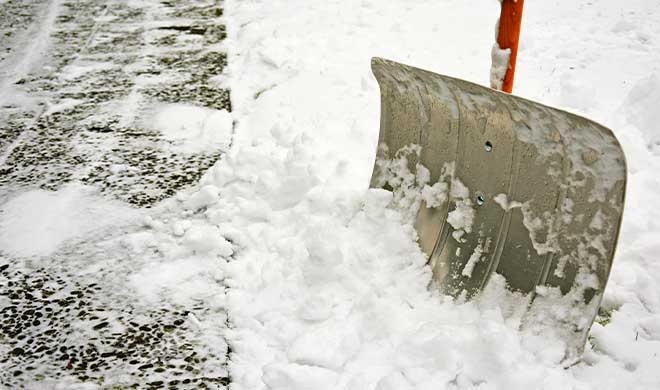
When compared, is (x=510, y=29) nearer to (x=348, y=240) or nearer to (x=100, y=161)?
(x=348, y=240)

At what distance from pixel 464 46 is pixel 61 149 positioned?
3.07 m

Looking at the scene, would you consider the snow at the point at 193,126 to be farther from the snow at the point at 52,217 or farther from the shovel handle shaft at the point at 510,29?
the shovel handle shaft at the point at 510,29

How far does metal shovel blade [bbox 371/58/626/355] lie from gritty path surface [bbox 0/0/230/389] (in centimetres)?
94

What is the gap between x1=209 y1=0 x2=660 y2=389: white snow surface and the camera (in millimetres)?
1884

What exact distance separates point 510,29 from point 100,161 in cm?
235

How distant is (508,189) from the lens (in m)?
2.04

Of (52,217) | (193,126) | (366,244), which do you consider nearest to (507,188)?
(366,244)

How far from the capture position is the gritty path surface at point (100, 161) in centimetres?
209

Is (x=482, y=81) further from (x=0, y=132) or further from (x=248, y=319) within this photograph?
(x=0, y=132)

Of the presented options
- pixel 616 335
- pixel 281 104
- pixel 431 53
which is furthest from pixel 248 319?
pixel 431 53

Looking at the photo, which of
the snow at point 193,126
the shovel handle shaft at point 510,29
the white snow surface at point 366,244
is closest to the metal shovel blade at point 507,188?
the white snow surface at point 366,244

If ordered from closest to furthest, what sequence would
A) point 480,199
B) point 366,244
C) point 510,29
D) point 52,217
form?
point 480,199, point 510,29, point 366,244, point 52,217

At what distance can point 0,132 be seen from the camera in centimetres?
381

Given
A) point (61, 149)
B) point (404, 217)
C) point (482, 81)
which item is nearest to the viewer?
point (404, 217)
